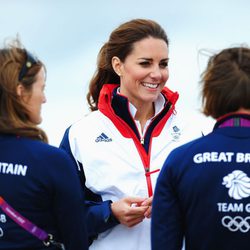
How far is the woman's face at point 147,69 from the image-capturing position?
6363 mm

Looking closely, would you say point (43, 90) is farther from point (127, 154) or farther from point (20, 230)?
point (127, 154)

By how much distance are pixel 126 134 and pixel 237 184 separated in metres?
1.90

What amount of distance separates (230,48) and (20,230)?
1.78 meters

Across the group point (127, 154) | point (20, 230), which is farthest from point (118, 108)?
point (20, 230)

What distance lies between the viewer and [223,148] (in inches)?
181

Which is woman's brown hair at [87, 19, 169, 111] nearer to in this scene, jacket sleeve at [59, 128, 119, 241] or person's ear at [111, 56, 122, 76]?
person's ear at [111, 56, 122, 76]

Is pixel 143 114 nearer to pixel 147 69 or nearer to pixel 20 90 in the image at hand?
pixel 147 69

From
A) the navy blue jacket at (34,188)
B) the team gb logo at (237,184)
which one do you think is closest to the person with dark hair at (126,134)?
the navy blue jacket at (34,188)

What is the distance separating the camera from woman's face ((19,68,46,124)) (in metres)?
4.87

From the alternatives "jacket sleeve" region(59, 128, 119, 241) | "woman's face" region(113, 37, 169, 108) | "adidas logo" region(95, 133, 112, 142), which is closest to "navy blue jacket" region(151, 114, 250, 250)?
"jacket sleeve" region(59, 128, 119, 241)

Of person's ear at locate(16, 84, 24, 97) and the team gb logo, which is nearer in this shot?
the team gb logo

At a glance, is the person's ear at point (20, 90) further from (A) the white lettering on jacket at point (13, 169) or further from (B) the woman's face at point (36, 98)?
(A) the white lettering on jacket at point (13, 169)

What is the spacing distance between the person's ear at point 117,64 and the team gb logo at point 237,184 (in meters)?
2.29

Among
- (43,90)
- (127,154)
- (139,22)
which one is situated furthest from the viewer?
(139,22)
